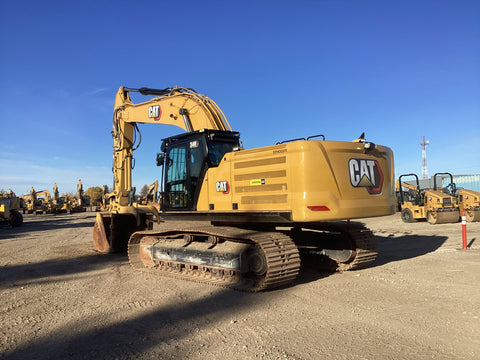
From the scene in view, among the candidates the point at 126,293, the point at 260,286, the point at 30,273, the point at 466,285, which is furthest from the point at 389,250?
the point at 30,273

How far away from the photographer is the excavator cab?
7.14 m

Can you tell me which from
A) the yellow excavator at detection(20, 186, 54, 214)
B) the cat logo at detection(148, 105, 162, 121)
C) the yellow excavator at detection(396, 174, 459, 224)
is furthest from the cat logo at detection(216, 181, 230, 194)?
the yellow excavator at detection(20, 186, 54, 214)

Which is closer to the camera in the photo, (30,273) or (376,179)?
(376,179)

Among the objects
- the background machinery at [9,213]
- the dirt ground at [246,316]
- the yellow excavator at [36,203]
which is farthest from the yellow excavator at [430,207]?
the yellow excavator at [36,203]

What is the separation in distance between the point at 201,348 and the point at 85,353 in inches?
46.2

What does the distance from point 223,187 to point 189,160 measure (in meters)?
1.11

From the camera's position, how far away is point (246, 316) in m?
4.68

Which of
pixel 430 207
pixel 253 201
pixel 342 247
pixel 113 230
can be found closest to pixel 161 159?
pixel 253 201

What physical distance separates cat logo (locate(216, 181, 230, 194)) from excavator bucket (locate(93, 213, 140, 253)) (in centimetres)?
435

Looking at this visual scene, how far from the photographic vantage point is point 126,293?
5.94m

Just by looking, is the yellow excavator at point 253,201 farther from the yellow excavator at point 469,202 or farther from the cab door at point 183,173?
the yellow excavator at point 469,202

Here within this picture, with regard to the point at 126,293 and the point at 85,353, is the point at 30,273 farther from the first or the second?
the point at 85,353

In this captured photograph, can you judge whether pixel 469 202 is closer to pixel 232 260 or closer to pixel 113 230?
pixel 232 260

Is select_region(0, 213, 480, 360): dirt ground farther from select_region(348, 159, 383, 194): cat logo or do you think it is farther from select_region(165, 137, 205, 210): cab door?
select_region(348, 159, 383, 194): cat logo
